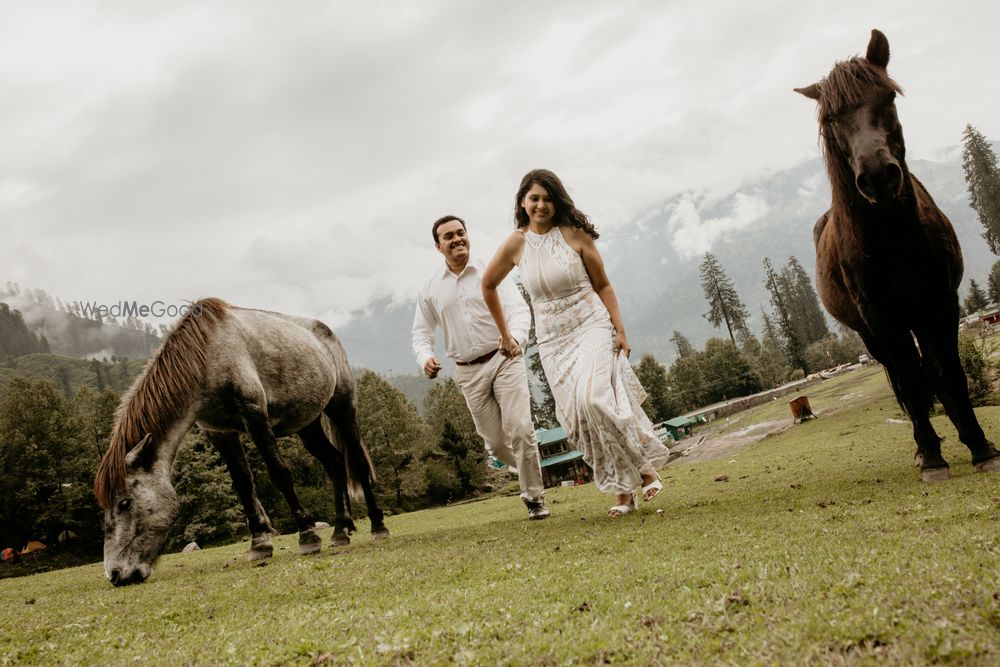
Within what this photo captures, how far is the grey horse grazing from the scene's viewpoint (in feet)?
20.5

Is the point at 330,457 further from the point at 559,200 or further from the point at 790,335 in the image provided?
the point at 790,335

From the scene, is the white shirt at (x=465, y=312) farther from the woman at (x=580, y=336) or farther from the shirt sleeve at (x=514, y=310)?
the woman at (x=580, y=336)

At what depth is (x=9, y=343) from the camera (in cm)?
17775

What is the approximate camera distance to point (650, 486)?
624cm

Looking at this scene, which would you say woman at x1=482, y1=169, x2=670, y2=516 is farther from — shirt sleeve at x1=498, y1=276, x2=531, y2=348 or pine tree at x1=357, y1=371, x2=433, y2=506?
pine tree at x1=357, y1=371, x2=433, y2=506

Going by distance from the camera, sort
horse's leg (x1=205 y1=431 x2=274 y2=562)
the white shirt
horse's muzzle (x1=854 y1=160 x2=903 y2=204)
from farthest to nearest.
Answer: the white shirt, horse's leg (x1=205 y1=431 x2=274 y2=562), horse's muzzle (x1=854 y1=160 x2=903 y2=204)

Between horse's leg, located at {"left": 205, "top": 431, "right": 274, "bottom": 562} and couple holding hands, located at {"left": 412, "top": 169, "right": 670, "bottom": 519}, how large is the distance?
8.22 feet

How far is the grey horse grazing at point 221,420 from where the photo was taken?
624 centimetres

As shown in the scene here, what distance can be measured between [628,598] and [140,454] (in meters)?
5.48

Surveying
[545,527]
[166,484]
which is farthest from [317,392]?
[545,527]

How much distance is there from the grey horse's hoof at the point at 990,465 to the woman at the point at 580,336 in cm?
263

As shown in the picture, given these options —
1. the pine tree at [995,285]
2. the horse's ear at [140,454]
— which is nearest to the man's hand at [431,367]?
the horse's ear at [140,454]

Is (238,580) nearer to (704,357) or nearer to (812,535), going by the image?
(812,535)

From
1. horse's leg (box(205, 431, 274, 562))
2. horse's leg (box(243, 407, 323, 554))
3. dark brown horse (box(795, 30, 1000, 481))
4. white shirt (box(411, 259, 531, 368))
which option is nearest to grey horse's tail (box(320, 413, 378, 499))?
horse's leg (box(243, 407, 323, 554))
